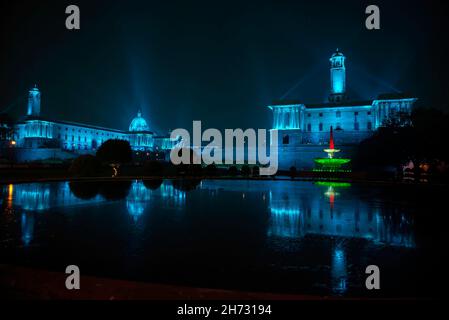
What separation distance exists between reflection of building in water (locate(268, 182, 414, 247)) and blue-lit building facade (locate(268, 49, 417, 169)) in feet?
167

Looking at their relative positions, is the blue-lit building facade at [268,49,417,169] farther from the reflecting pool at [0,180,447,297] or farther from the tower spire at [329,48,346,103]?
the reflecting pool at [0,180,447,297]

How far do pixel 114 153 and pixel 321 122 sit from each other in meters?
43.5

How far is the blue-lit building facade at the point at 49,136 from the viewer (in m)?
78.8

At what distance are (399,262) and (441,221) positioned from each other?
587cm

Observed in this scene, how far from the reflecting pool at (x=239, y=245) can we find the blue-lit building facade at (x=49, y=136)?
72.4m

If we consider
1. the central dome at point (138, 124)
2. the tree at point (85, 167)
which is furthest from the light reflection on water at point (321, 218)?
the central dome at point (138, 124)

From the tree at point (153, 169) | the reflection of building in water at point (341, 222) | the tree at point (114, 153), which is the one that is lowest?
the reflection of building in water at point (341, 222)

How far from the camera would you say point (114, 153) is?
Answer: 51688mm

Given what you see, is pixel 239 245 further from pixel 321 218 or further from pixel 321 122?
pixel 321 122

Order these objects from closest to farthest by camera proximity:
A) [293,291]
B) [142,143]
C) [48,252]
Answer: [293,291], [48,252], [142,143]

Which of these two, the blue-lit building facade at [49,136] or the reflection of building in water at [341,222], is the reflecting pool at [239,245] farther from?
the blue-lit building facade at [49,136]

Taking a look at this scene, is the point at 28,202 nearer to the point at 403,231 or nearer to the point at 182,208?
the point at 182,208

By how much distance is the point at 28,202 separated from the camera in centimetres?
1446

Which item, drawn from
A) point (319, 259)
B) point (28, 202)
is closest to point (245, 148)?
point (28, 202)
